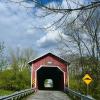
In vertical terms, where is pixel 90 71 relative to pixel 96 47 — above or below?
below

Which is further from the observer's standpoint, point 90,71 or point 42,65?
point 42,65

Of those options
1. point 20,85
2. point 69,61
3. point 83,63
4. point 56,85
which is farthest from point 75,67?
point 56,85

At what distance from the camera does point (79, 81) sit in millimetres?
35938

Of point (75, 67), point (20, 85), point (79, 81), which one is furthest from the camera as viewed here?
point (20, 85)

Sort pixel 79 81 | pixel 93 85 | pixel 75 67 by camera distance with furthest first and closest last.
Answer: pixel 75 67 < pixel 79 81 < pixel 93 85

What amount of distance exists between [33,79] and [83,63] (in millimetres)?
7696

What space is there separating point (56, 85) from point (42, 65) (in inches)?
427

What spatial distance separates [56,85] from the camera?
50.9 m

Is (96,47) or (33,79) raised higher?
(96,47)

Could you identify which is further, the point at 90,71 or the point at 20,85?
the point at 20,85

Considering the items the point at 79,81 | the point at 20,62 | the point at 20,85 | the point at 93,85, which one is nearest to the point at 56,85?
the point at 20,85

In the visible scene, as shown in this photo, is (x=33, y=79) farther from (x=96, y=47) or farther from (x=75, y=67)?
(x=96, y=47)

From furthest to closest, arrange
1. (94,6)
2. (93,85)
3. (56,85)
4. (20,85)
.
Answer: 1. (56,85)
2. (20,85)
3. (93,85)
4. (94,6)

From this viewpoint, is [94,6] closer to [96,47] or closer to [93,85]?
[93,85]
